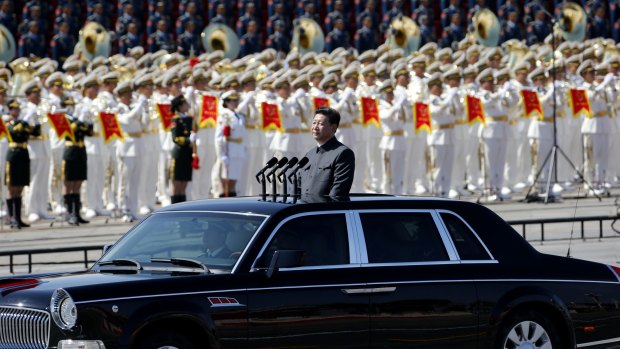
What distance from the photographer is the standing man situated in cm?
1070

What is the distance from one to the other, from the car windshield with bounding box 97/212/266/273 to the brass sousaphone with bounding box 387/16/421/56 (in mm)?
26940

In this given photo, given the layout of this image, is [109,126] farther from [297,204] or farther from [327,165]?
[297,204]

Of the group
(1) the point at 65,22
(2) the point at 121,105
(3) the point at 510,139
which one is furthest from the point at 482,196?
(1) the point at 65,22

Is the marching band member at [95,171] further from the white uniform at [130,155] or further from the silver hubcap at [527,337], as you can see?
the silver hubcap at [527,337]

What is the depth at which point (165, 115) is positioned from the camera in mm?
24219

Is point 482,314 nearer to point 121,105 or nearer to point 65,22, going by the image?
point 121,105

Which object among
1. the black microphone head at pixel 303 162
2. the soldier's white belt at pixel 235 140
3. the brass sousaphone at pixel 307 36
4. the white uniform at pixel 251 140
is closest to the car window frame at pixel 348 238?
the black microphone head at pixel 303 162

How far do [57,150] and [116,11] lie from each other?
15.1m

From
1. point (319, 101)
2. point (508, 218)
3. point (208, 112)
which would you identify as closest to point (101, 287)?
point (508, 218)

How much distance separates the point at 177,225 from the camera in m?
9.52

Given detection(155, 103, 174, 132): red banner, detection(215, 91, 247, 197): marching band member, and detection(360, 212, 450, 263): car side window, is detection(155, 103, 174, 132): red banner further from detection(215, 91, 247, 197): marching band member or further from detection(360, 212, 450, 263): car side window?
detection(360, 212, 450, 263): car side window

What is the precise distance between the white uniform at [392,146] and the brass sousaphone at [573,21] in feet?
40.0

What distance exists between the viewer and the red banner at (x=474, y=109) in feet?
85.6

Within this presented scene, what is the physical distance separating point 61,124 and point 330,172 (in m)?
12.7
